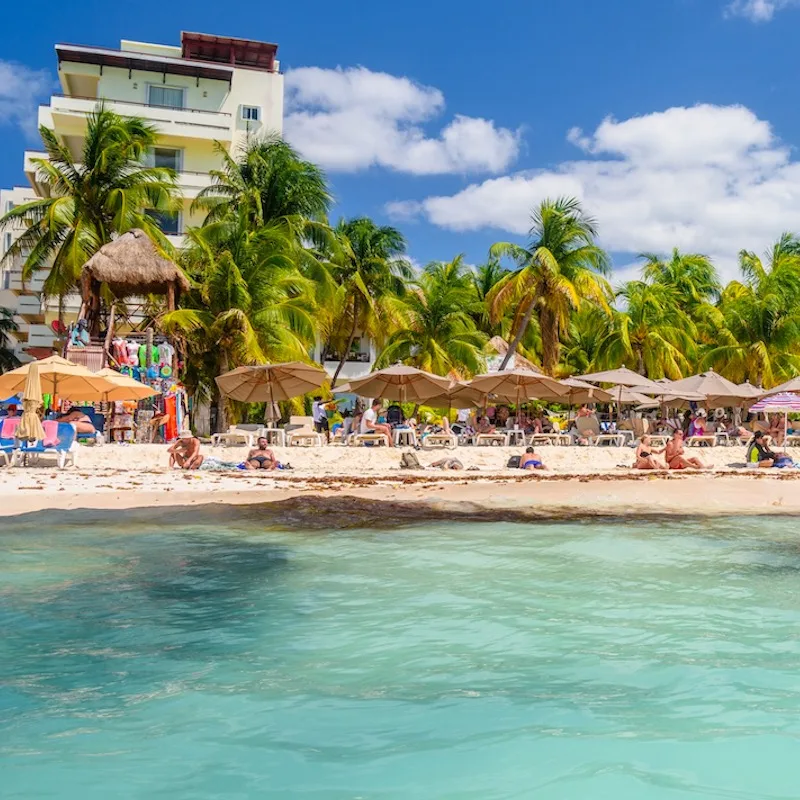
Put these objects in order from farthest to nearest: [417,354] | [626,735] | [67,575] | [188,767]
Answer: [417,354] → [67,575] → [626,735] → [188,767]

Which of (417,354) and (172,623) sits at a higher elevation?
(417,354)

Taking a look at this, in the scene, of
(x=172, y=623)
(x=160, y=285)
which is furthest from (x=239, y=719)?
(x=160, y=285)

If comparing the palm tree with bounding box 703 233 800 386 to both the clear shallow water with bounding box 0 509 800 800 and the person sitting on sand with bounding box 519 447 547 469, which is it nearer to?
the person sitting on sand with bounding box 519 447 547 469

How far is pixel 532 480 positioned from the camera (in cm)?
1489

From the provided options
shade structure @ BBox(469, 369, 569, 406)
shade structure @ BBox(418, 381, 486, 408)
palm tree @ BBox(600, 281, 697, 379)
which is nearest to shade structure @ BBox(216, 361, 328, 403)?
shade structure @ BBox(418, 381, 486, 408)

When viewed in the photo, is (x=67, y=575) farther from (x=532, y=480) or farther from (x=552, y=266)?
(x=552, y=266)

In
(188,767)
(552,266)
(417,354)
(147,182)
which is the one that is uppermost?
(147,182)

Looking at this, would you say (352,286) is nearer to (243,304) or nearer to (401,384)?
(243,304)

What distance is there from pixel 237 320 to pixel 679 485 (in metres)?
14.4

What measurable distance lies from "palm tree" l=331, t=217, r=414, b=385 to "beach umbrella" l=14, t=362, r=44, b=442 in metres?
19.1

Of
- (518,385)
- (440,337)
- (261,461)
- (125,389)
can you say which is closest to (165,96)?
(440,337)

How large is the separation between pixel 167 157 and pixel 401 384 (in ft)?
68.9

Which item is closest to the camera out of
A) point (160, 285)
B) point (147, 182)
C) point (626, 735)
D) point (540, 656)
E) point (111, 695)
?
point (626, 735)

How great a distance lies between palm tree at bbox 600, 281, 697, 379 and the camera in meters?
33.6
